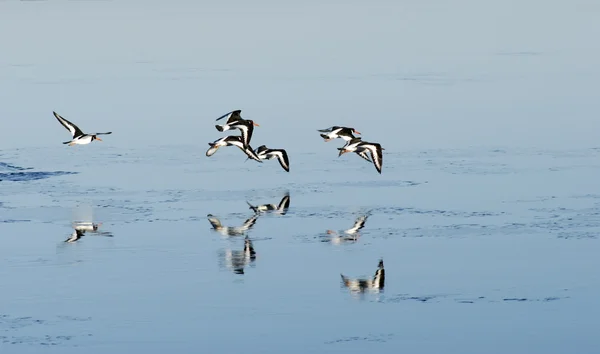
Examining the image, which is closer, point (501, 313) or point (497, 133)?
point (501, 313)

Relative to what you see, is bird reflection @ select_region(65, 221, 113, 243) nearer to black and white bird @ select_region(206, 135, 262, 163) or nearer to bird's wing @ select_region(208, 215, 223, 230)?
bird's wing @ select_region(208, 215, 223, 230)

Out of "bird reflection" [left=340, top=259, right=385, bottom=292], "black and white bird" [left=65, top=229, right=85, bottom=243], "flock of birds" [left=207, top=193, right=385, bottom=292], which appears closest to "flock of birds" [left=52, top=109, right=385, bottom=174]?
"flock of birds" [left=207, top=193, right=385, bottom=292]

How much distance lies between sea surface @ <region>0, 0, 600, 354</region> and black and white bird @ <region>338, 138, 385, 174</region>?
0.41m

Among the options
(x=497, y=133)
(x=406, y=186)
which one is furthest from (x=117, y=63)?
(x=406, y=186)

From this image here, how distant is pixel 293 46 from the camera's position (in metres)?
38.4

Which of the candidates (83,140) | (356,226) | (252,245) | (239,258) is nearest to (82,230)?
(252,245)

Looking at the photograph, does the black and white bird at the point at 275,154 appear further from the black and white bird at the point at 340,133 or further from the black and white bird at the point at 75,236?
the black and white bird at the point at 75,236

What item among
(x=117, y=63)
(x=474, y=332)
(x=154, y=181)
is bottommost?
(x=474, y=332)

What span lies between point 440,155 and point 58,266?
8.82 m

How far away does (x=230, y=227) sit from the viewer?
58.2ft

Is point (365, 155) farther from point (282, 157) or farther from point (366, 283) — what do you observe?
point (366, 283)

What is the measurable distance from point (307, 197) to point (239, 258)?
3924 millimetres

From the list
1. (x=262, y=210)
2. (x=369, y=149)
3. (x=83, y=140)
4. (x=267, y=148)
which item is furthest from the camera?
(x=83, y=140)

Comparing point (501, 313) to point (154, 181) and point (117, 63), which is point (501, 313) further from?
point (117, 63)
